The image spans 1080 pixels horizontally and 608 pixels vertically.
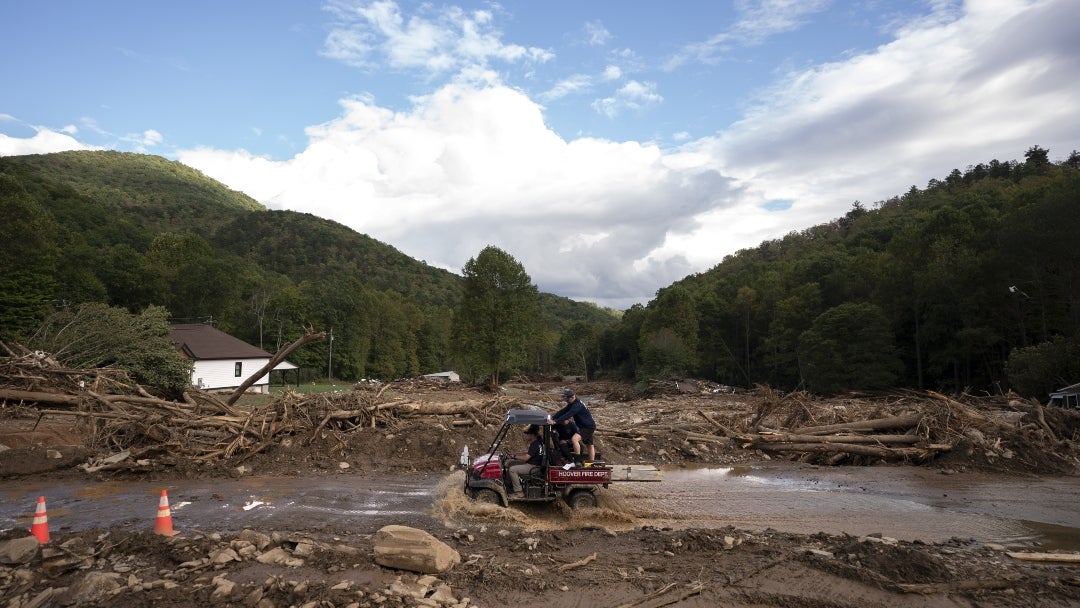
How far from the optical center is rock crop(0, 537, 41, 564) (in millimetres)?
7281

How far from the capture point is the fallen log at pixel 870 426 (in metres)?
20.7

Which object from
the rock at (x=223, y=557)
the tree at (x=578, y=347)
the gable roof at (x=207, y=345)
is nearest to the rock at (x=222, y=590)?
the rock at (x=223, y=557)

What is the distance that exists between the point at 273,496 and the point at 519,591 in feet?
27.9

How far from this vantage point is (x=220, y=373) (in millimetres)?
46688

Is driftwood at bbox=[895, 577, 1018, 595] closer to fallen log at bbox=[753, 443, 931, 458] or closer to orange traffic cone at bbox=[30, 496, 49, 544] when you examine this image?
orange traffic cone at bbox=[30, 496, 49, 544]

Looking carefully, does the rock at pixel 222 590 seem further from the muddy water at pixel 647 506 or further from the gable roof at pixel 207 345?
the gable roof at pixel 207 345

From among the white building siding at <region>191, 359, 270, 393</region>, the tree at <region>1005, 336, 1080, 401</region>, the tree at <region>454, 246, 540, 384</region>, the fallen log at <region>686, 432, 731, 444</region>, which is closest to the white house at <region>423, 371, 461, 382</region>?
the tree at <region>454, 246, 540, 384</region>

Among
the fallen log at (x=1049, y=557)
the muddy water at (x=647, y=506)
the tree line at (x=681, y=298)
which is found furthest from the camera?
the tree line at (x=681, y=298)

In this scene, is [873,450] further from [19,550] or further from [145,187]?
[145,187]

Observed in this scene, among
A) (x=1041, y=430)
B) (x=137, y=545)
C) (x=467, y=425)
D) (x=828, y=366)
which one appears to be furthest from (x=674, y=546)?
(x=828, y=366)

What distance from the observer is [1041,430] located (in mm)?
18906

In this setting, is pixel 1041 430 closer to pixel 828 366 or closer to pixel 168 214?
pixel 828 366

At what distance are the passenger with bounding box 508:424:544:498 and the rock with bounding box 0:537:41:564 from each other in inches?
264

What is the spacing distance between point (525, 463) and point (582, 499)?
122 centimetres
